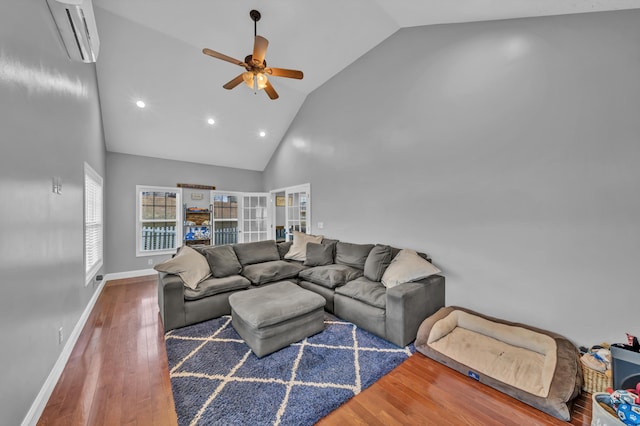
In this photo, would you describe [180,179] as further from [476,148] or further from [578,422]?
[578,422]

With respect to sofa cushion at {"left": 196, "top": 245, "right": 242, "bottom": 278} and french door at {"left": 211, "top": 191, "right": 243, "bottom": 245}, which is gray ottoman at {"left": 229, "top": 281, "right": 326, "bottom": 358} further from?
french door at {"left": 211, "top": 191, "right": 243, "bottom": 245}

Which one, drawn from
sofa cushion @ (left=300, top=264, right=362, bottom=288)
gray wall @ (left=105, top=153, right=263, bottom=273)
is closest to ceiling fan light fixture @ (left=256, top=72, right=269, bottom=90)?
sofa cushion @ (left=300, top=264, right=362, bottom=288)

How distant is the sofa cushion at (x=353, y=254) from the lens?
369cm

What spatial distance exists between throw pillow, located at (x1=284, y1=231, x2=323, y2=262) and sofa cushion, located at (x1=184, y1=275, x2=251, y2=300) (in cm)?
114

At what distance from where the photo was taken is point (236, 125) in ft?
17.8

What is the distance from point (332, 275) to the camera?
3332 mm

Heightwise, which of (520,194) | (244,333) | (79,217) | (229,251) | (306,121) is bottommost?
(244,333)

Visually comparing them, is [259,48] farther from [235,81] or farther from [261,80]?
[235,81]

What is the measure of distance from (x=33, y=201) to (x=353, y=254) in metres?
3.40

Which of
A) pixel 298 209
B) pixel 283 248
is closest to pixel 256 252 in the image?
pixel 283 248

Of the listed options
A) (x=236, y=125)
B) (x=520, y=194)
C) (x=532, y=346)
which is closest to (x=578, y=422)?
(x=532, y=346)

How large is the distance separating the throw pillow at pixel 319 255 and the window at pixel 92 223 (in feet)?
10.2

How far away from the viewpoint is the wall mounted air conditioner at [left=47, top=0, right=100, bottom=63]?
1800mm

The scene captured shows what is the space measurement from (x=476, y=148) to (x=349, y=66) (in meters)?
2.74
